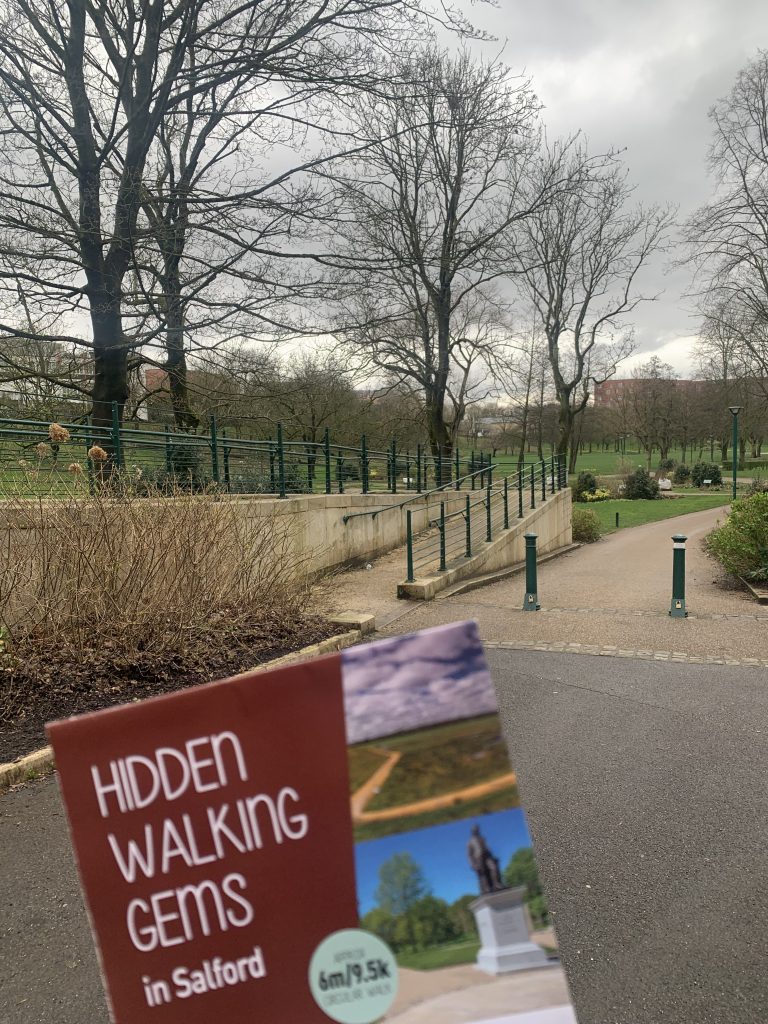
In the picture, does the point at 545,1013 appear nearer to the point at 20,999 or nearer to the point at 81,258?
the point at 20,999

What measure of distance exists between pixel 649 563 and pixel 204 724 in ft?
49.0

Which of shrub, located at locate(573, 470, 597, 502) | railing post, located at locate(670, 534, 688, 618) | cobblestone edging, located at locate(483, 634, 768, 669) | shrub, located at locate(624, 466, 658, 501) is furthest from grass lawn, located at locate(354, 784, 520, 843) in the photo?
shrub, located at locate(624, 466, 658, 501)

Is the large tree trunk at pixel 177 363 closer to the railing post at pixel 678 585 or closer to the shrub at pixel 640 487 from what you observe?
the railing post at pixel 678 585

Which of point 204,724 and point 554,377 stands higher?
point 554,377

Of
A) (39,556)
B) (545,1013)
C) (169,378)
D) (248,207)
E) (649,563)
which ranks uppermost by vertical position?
(248,207)

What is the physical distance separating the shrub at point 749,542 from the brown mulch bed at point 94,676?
8011 mm

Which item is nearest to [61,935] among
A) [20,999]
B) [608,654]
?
[20,999]

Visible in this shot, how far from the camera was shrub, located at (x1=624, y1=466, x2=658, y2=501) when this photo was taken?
4016cm

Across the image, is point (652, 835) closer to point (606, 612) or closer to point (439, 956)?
point (439, 956)

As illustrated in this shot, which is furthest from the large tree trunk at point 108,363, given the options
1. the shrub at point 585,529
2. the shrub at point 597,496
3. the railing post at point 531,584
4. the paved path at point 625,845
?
the shrub at point 597,496

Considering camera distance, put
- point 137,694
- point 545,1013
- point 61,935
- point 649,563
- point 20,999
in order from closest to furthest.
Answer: point 545,1013 → point 20,999 → point 61,935 → point 137,694 → point 649,563

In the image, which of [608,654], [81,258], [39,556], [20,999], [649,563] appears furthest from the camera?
[649,563]

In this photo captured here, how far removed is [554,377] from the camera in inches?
1547

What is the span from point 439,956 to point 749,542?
11160 millimetres
